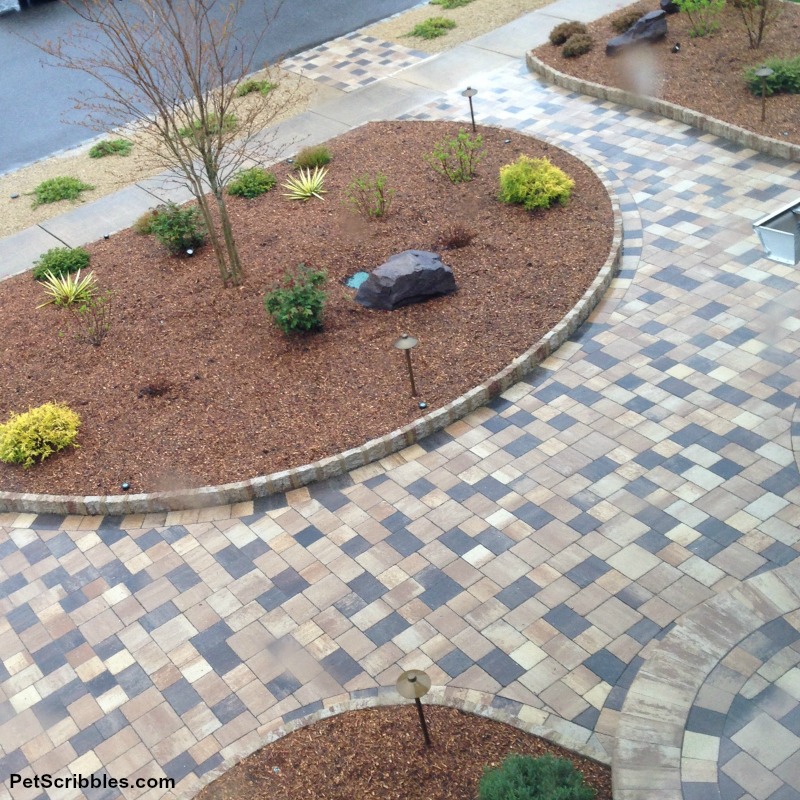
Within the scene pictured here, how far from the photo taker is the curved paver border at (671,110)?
14.5 metres

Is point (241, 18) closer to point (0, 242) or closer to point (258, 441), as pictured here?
point (0, 242)

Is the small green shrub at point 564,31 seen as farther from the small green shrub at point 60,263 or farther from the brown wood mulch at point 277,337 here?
the small green shrub at point 60,263

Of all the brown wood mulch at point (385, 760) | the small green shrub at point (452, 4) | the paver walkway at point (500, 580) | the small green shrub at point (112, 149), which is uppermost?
the small green shrub at point (452, 4)

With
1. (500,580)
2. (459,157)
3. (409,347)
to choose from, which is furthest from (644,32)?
(500,580)

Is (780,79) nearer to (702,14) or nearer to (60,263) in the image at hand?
(702,14)

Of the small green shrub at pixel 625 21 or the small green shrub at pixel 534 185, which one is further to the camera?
the small green shrub at pixel 625 21

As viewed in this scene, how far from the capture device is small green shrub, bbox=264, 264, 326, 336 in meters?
11.5

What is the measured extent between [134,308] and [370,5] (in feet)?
43.6

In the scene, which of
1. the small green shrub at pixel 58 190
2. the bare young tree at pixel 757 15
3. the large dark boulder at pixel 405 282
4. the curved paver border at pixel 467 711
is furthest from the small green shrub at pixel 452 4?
the curved paver border at pixel 467 711

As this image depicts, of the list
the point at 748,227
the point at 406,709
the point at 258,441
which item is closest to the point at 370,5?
the point at 748,227

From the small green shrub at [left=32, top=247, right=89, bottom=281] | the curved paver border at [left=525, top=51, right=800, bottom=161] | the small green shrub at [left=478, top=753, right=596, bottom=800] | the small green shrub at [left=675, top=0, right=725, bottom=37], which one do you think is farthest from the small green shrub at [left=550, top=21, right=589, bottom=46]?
the small green shrub at [left=478, top=753, right=596, bottom=800]

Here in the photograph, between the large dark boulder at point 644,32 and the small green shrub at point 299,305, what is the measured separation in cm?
878

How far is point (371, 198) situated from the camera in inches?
557

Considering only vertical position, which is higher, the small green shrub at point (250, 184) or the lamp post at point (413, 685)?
the lamp post at point (413, 685)
